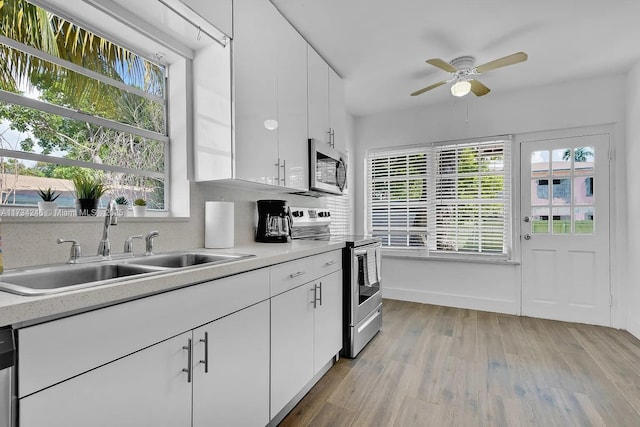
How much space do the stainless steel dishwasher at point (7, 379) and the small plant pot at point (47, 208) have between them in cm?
85

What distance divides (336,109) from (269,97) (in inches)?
43.6

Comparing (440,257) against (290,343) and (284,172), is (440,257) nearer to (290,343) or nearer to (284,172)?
(284,172)

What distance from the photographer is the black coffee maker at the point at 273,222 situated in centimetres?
242

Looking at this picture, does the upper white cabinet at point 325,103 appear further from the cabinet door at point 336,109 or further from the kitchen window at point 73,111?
the kitchen window at point 73,111

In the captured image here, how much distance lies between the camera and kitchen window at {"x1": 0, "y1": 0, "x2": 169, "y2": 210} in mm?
1330

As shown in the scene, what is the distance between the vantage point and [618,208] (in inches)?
123

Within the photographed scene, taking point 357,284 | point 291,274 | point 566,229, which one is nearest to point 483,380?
point 357,284

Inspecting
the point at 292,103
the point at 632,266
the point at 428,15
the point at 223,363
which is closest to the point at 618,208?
the point at 632,266

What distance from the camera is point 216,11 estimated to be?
1.68 meters

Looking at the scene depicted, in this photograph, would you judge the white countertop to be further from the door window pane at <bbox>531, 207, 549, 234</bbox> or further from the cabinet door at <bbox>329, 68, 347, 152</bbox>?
the door window pane at <bbox>531, 207, 549, 234</bbox>

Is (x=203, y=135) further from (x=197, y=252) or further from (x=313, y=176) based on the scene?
(x=313, y=176)

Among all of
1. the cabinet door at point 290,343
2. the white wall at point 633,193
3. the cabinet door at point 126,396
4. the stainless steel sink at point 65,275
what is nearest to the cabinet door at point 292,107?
the cabinet door at point 290,343

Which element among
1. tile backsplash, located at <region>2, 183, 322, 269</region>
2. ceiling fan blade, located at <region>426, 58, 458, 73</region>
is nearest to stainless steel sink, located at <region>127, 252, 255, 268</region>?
tile backsplash, located at <region>2, 183, 322, 269</region>

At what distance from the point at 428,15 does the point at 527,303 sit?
312 cm
